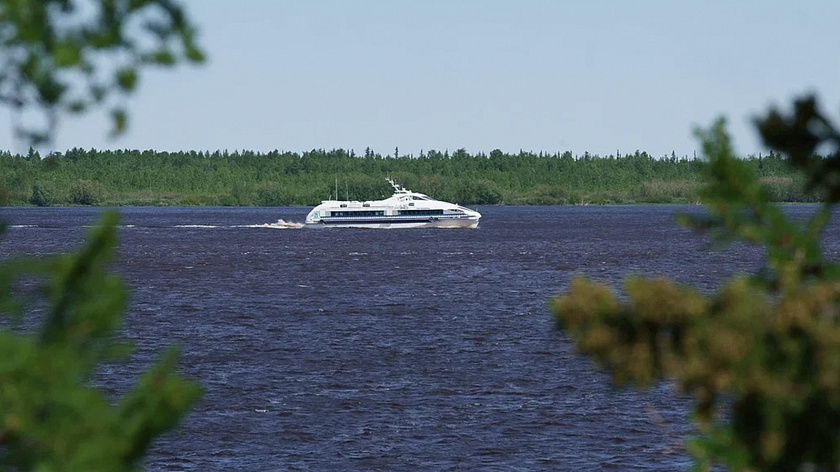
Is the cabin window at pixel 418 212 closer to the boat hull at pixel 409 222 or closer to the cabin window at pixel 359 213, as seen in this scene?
the boat hull at pixel 409 222

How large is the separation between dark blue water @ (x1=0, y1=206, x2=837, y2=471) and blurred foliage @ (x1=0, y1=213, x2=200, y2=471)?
0.59 m

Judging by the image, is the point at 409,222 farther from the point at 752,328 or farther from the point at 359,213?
the point at 752,328

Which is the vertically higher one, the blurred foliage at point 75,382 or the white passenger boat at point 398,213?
the blurred foliage at point 75,382

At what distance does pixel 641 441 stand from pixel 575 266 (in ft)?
164

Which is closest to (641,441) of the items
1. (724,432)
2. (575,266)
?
(724,432)

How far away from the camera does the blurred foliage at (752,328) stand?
419cm

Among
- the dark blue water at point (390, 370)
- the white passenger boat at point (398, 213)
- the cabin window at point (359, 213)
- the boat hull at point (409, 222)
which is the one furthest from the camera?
the boat hull at point (409, 222)

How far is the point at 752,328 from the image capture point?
4254 mm

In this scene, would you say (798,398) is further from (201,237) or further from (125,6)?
(201,237)

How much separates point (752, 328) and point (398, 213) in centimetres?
11713

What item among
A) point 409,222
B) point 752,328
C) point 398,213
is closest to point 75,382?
point 752,328

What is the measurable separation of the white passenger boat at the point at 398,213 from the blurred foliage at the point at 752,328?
115275mm

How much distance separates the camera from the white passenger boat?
396 ft

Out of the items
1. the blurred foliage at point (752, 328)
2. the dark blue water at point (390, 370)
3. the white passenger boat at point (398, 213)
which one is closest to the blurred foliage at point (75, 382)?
the dark blue water at point (390, 370)
